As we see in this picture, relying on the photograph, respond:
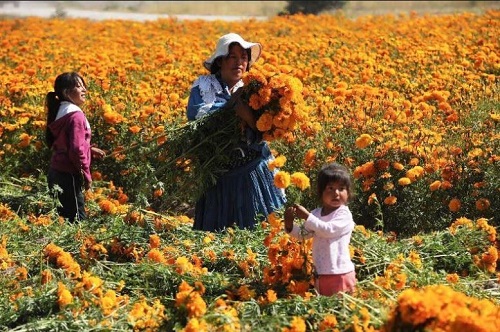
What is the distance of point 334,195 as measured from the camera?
14.3 ft

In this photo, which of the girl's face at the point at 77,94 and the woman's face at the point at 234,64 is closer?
the woman's face at the point at 234,64

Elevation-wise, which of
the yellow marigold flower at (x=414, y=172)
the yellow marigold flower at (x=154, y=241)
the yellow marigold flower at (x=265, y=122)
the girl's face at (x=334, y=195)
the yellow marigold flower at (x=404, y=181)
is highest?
the yellow marigold flower at (x=265, y=122)

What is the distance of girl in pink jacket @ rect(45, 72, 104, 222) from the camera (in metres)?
6.37

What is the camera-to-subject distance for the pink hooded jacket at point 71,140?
20.9 feet

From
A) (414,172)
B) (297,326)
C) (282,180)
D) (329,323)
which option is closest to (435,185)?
(414,172)

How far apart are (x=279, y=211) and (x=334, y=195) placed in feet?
3.35

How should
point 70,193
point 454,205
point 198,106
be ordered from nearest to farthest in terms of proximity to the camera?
point 198,106 → point 454,205 → point 70,193

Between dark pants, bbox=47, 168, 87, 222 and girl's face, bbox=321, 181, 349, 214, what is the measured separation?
257 cm

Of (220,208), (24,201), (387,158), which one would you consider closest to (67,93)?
(24,201)

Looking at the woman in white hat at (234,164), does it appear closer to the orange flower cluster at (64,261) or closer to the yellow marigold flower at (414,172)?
the yellow marigold flower at (414,172)

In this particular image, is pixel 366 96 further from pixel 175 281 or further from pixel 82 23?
pixel 82 23

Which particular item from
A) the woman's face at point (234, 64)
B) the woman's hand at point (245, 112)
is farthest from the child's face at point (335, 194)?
the woman's face at point (234, 64)

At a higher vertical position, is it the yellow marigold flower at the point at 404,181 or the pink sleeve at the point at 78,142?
the pink sleeve at the point at 78,142

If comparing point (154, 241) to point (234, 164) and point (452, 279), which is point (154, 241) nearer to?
point (234, 164)
